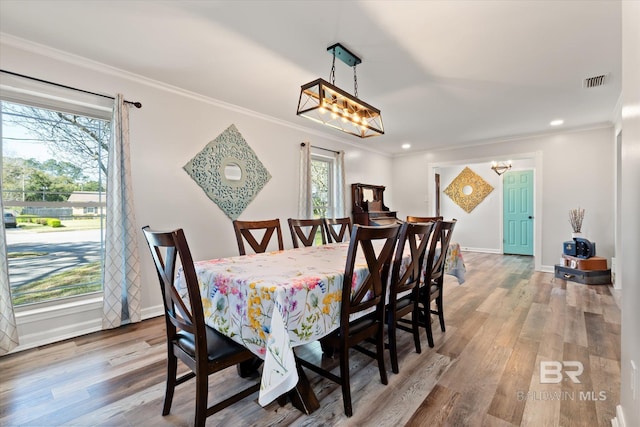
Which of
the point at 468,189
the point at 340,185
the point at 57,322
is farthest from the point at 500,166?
the point at 57,322

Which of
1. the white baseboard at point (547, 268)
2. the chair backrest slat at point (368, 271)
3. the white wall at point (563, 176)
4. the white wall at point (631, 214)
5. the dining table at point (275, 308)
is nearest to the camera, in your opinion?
the white wall at point (631, 214)

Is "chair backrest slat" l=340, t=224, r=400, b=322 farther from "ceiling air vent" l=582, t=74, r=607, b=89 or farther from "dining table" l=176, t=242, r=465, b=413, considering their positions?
"ceiling air vent" l=582, t=74, r=607, b=89

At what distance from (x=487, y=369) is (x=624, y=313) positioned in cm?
89

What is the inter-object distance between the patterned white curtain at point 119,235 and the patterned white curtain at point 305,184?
2.17 meters

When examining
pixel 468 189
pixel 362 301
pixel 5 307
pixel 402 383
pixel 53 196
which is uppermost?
pixel 468 189

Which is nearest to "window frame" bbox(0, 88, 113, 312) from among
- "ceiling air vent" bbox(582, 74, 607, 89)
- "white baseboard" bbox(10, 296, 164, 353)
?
"white baseboard" bbox(10, 296, 164, 353)

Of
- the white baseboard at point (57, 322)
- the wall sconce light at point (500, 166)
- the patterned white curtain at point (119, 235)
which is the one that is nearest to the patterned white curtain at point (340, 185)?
the patterned white curtain at point (119, 235)

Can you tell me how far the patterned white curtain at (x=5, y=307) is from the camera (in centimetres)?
210

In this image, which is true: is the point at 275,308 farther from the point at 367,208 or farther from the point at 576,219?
the point at 576,219

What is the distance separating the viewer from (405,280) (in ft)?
6.57

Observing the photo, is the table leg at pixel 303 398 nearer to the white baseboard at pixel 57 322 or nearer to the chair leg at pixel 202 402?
the chair leg at pixel 202 402

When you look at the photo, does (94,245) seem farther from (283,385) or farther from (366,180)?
(366,180)

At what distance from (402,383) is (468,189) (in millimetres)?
6505

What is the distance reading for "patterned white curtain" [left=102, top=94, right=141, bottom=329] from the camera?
2.58 m
